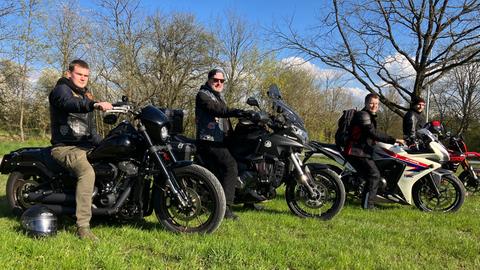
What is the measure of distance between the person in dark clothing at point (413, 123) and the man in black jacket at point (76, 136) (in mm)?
5397

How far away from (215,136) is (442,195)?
3.76 m

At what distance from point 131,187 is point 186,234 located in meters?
0.74

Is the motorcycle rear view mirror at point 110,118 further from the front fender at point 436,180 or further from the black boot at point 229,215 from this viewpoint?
the front fender at point 436,180

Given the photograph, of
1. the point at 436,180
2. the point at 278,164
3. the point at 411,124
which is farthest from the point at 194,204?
the point at 411,124

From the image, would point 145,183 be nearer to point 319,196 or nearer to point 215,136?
point 215,136

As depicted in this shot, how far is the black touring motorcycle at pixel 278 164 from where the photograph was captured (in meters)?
5.48

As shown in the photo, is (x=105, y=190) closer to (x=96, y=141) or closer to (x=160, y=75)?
(x=96, y=141)

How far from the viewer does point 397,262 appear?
3850mm

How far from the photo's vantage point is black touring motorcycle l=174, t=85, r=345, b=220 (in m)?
5.48

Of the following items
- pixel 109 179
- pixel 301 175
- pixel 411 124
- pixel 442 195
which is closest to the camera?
pixel 109 179

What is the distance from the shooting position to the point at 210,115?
5.31 meters

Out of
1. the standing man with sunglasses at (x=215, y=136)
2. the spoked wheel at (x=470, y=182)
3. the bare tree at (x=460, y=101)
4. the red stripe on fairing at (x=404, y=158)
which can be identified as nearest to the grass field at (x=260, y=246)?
the standing man with sunglasses at (x=215, y=136)

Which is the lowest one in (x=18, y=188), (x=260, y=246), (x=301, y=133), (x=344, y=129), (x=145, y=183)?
(x=260, y=246)

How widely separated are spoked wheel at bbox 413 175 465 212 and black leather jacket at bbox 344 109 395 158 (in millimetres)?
1002
